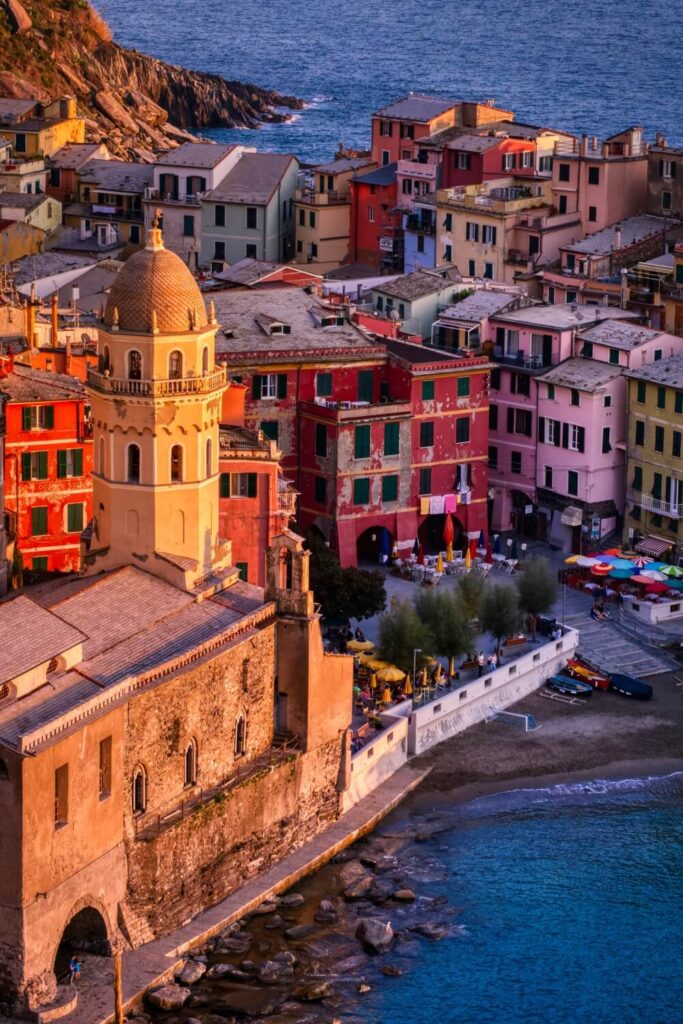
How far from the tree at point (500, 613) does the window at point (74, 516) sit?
1358 cm

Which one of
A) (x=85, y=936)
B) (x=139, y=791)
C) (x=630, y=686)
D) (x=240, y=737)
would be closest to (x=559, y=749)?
(x=630, y=686)

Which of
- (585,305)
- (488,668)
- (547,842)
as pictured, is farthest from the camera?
(585,305)

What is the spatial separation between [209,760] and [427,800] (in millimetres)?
9857

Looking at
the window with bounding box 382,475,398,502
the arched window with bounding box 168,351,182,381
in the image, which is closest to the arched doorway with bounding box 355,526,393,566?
the window with bounding box 382,475,398,502

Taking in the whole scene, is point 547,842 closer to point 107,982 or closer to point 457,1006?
point 457,1006

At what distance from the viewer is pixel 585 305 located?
123 metres

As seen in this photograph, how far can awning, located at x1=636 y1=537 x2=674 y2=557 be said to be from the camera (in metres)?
110

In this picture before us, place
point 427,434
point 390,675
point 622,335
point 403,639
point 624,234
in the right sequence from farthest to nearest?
point 624,234, point 622,335, point 427,434, point 403,639, point 390,675

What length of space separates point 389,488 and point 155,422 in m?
25.5

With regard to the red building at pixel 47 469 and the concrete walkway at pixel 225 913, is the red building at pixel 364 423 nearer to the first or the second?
the red building at pixel 47 469

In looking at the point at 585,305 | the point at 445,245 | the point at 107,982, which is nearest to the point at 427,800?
the point at 107,982

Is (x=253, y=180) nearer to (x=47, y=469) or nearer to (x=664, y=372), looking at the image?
(x=664, y=372)

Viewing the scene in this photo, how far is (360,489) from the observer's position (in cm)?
10975

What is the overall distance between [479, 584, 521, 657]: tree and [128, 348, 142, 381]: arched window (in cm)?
1929
